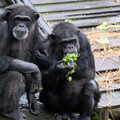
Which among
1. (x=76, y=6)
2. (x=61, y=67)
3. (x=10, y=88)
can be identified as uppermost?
(x=76, y=6)

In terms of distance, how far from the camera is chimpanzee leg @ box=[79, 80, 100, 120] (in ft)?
24.5

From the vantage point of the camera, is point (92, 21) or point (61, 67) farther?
point (92, 21)

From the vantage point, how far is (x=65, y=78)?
7.74 meters

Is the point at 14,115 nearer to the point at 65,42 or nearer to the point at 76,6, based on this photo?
the point at 65,42

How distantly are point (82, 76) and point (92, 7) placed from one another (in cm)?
448

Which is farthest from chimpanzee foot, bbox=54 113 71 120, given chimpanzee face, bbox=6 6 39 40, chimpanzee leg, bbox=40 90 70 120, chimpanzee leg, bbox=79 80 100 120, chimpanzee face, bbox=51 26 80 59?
chimpanzee face, bbox=6 6 39 40

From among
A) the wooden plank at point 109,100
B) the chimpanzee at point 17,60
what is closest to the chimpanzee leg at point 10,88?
the chimpanzee at point 17,60

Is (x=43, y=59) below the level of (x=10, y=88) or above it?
above

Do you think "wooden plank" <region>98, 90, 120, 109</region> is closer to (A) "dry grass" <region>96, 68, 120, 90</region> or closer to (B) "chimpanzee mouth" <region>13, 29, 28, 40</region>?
(A) "dry grass" <region>96, 68, 120, 90</region>

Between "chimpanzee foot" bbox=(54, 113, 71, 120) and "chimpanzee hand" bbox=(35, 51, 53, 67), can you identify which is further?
"chimpanzee foot" bbox=(54, 113, 71, 120)

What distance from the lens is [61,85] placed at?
779 centimetres

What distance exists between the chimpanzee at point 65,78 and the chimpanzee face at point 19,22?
0.55 m

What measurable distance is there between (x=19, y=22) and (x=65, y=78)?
55.8 inches

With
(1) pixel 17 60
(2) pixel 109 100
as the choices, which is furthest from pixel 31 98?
(2) pixel 109 100
